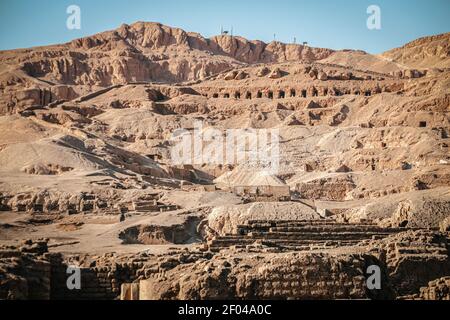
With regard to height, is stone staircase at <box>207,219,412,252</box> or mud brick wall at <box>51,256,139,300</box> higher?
stone staircase at <box>207,219,412,252</box>

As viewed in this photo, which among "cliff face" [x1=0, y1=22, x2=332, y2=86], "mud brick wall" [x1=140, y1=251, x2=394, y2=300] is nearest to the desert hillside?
"mud brick wall" [x1=140, y1=251, x2=394, y2=300]

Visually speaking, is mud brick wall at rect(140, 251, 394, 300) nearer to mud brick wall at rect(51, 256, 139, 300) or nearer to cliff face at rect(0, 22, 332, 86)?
mud brick wall at rect(51, 256, 139, 300)

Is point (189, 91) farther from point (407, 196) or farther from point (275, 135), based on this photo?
point (407, 196)

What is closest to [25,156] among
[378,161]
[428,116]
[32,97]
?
[378,161]

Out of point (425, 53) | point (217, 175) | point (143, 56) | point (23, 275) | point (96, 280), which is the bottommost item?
point (96, 280)

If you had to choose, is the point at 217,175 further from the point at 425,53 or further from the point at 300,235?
the point at 425,53

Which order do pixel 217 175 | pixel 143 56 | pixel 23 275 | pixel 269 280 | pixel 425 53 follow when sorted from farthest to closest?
pixel 425 53, pixel 143 56, pixel 217 175, pixel 269 280, pixel 23 275

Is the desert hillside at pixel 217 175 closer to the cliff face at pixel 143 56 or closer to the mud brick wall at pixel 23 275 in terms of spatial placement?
the mud brick wall at pixel 23 275

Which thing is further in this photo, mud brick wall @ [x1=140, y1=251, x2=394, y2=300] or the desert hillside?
the desert hillside

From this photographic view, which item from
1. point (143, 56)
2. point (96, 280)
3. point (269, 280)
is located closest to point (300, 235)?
point (269, 280)
